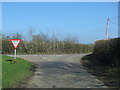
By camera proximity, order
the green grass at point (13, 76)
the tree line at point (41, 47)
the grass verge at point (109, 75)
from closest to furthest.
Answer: the green grass at point (13, 76) < the grass verge at point (109, 75) < the tree line at point (41, 47)

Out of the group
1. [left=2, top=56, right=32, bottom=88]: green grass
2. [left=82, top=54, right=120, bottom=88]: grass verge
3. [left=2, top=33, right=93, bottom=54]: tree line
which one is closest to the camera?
[left=2, top=56, right=32, bottom=88]: green grass

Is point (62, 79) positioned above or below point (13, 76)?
below

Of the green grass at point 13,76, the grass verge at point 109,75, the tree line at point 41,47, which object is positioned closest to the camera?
the green grass at point 13,76

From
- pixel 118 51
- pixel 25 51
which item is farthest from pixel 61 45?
pixel 118 51

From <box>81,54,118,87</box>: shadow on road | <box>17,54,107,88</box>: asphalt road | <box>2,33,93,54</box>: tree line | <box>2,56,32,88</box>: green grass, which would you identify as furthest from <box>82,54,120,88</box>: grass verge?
<box>2,33,93,54</box>: tree line

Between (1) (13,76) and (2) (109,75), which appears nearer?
(1) (13,76)

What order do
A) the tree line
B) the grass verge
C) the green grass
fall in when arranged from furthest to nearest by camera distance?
1. the tree line
2. the grass verge
3. the green grass

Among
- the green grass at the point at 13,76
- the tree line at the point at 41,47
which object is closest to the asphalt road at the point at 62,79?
the green grass at the point at 13,76

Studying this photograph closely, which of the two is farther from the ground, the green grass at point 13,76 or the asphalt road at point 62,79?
the green grass at point 13,76

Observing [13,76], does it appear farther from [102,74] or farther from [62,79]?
[102,74]

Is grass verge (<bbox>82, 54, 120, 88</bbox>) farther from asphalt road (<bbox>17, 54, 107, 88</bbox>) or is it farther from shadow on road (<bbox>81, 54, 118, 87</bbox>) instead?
asphalt road (<bbox>17, 54, 107, 88</bbox>)

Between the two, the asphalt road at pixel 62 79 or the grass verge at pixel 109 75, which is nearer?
the asphalt road at pixel 62 79

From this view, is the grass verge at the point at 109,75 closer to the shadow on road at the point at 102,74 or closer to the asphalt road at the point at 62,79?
the shadow on road at the point at 102,74

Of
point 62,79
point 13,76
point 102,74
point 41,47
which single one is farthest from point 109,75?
point 41,47
